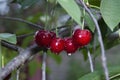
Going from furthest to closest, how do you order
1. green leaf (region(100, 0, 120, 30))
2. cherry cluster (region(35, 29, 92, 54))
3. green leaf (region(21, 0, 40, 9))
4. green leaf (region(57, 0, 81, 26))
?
green leaf (region(21, 0, 40, 9)), cherry cluster (region(35, 29, 92, 54)), green leaf (region(100, 0, 120, 30)), green leaf (region(57, 0, 81, 26))

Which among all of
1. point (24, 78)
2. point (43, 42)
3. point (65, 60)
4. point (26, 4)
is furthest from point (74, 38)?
point (65, 60)

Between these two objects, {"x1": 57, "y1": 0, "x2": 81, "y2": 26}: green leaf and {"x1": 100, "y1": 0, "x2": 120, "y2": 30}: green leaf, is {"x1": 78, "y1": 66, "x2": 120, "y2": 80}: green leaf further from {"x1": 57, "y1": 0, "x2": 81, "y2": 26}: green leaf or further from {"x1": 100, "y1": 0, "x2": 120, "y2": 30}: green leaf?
{"x1": 57, "y1": 0, "x2": 81, "y2": 26}: green leaf

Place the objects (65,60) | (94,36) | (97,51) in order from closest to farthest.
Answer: (94,36), (97,51), (65,60)

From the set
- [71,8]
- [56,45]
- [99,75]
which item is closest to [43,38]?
[56,45]

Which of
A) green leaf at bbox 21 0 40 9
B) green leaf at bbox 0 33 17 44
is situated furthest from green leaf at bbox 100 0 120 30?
green leaf at bbox 21 0 40 9

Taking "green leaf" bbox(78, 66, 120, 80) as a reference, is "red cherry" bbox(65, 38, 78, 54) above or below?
above

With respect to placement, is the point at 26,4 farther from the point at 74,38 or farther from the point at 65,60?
the point at 65,60
